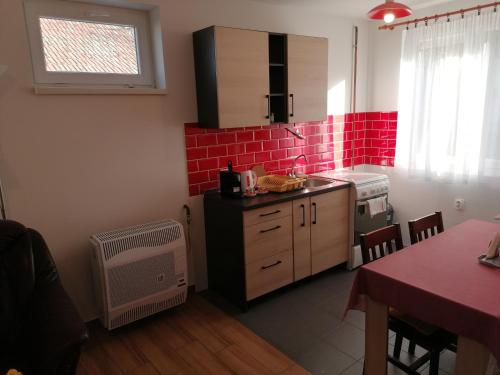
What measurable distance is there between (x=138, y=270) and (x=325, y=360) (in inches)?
50.6

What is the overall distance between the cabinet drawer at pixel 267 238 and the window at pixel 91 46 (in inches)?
50.1

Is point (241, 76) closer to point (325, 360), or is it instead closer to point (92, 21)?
point (92, 21)

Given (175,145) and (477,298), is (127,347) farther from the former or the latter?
(477,298)

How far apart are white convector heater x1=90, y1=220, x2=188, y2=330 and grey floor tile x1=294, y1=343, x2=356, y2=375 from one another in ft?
3.22

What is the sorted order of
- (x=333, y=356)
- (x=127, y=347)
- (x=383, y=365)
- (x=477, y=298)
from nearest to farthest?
1. (x=477, y=298)
2. (x=383, y=365)
3. (x=333, y=356)
4. (x=127, y=347)

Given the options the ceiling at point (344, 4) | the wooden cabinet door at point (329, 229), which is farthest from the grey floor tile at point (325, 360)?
the ceiling at point (344, 4)

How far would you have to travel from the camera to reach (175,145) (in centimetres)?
278

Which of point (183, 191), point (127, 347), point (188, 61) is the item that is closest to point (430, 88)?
point (188, 61)

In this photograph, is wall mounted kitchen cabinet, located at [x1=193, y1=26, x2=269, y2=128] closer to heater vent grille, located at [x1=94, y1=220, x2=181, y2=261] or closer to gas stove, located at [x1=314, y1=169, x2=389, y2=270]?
heater vent grille, located at [x1=94, y1=220, x2=181, y2=261]

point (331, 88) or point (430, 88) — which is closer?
point (430, 88)

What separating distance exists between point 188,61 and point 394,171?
2.39 m

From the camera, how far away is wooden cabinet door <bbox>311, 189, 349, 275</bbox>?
302 cm

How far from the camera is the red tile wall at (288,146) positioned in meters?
2.91

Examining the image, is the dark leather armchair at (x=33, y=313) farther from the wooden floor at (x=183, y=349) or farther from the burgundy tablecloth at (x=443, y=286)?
the burgundy tablecloth at (x=443, y=286)
